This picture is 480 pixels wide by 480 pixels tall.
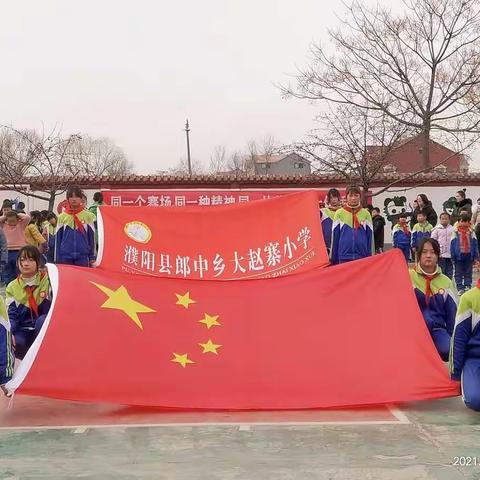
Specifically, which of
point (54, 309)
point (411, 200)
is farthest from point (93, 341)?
point (411, 200)

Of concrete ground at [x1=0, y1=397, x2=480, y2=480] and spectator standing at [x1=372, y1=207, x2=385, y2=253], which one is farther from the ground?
spectator standing at [x1=372, y1=207, x2=385, y2=253]

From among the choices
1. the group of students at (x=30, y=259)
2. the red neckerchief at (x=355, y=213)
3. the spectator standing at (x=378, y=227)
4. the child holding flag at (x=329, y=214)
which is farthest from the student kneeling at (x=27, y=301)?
the spectator standing at (x=378, y=227)

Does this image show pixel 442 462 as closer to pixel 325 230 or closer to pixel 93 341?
→ pixel 93 341

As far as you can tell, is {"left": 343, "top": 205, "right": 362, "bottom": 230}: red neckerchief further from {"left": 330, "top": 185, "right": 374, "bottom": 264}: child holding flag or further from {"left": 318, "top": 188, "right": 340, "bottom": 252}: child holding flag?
{"left": 318, "top": 188, "right": 340, "bottom": 252}: child holding flag

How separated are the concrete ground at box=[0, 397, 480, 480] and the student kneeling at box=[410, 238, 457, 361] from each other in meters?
0.76

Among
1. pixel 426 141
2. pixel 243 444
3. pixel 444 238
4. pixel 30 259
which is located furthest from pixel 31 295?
pixel 426 141

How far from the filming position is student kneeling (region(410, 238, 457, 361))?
5035mm

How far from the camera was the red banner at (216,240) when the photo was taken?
707 cm

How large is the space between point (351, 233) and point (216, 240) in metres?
1.65

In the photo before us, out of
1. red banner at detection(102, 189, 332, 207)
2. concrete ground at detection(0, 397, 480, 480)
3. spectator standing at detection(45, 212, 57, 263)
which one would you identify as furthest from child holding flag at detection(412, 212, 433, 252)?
concrete ground at detection(0, 397, 480, 480)

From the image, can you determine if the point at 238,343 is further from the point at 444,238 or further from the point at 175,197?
the point at 175,197

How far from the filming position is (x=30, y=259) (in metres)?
4.94

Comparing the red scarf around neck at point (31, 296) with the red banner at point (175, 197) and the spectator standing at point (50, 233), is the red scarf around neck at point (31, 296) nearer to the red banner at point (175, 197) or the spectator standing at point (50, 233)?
the spectator standing at point (50, 233)

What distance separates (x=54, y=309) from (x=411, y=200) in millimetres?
15219
